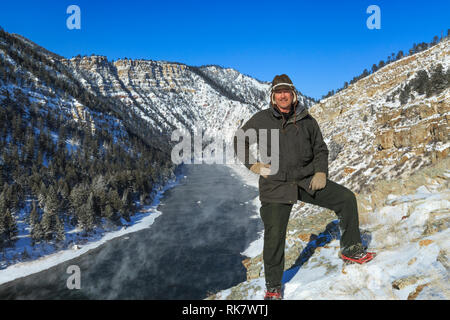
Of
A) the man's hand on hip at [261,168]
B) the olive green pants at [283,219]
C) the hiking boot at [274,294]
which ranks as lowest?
the hiking boot at [274,294]

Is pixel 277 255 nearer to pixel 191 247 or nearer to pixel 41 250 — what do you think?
pixel 191 247

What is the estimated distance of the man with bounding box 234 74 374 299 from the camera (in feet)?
13.6

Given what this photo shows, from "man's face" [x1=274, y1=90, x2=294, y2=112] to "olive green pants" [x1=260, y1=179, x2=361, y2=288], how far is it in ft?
4.38

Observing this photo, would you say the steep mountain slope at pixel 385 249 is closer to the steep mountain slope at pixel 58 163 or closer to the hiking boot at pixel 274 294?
the hiking boot at pixel 274 294

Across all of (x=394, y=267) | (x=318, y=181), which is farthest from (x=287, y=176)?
(x=394, y=267)

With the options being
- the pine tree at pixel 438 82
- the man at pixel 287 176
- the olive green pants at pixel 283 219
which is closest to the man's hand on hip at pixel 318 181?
the man at pixel 287 176

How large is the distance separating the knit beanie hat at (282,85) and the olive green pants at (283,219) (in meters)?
1.50

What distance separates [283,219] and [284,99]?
Result: 1.84 metres

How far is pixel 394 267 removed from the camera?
405 centimetres

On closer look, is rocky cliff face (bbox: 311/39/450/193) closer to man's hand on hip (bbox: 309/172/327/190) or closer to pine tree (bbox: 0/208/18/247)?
man's hand on hip (bbox: 309/172/327/190)

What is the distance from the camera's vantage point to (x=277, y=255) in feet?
14.0

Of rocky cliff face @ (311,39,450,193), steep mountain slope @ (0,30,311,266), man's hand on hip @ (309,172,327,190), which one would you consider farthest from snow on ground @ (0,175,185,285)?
man's hand on hip @ (309,172,327,190)

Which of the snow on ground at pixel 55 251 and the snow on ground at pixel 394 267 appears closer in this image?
the snow on ground at pixel 394 267

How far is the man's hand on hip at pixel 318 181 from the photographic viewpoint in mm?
4109
